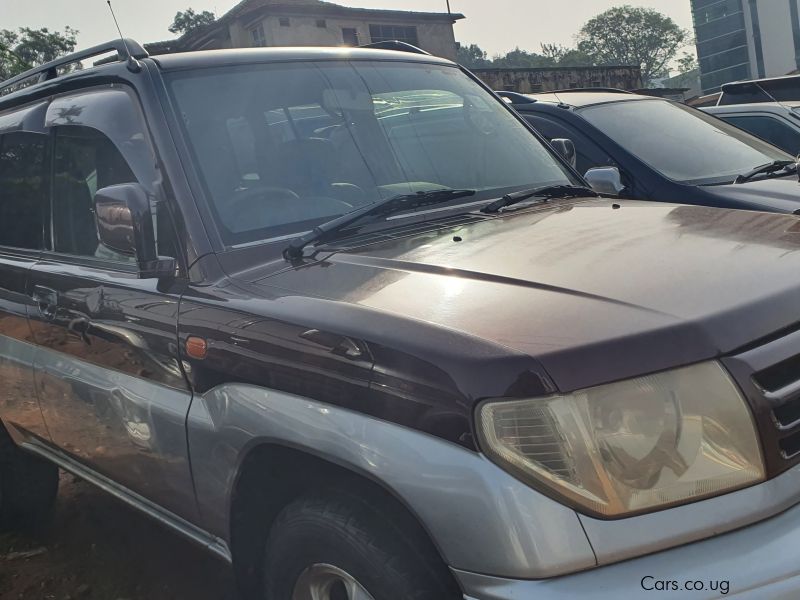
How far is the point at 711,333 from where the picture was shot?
5.45ft

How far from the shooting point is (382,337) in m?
1.82

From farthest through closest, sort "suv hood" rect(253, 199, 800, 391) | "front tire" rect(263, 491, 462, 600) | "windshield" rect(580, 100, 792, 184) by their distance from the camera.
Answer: "windshield" rect(580, 100, 792, 184) → "front tire" rect(263, 491, 462, 600) → "suv hood" rect(253, 199, 800, 391)

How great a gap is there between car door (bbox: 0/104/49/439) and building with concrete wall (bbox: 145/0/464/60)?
28.1 m

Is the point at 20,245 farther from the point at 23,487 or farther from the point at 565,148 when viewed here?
the point at 565,148

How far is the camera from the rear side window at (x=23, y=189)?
3.35m

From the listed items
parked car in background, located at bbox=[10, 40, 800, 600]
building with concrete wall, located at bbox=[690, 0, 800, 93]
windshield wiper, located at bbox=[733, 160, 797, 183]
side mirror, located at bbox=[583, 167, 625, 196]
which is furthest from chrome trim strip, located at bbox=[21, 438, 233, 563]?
building with concrete wall, located at bbox=[690, 0, 800, 93]

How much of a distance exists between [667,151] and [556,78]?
740 inches

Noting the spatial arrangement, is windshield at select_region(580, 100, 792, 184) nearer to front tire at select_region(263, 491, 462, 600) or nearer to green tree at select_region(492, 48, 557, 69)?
front tire at select_region(263, 491, 462, 600)

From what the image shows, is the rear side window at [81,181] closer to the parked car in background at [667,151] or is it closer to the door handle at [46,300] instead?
the door handle at [46,300]

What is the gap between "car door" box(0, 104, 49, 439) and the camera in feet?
10.9

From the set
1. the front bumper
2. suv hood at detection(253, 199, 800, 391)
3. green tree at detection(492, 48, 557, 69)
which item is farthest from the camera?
green tree at detection(492, 48, 557, 69)

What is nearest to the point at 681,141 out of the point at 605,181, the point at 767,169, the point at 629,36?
the point at 767,169

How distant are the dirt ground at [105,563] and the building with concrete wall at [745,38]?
5605 centimetres

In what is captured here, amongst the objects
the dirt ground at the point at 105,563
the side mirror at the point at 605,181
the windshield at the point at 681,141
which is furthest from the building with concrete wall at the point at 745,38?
the dirt ground at the point at 105,563
